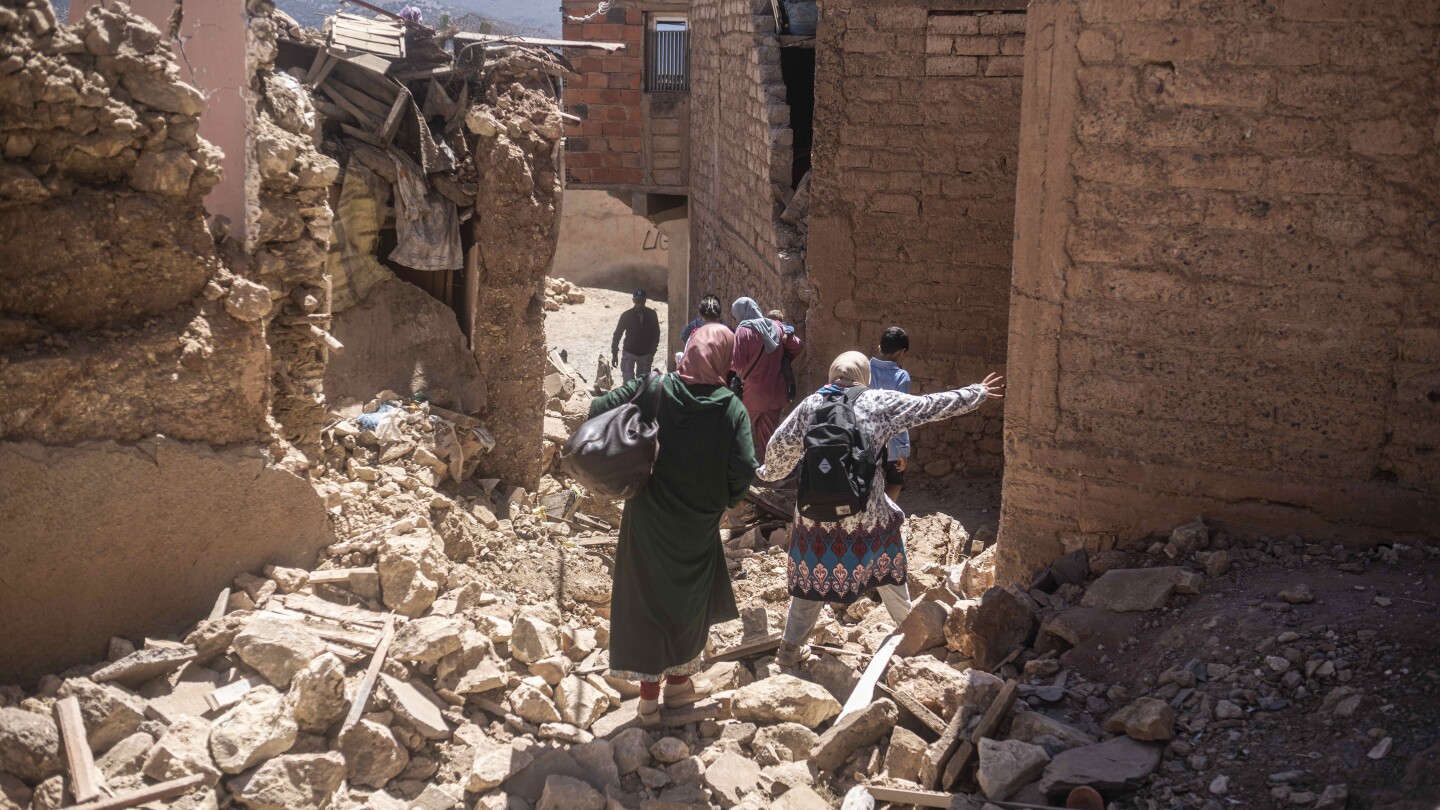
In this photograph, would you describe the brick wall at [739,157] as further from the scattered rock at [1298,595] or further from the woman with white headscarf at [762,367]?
the scattered rock at [1298,595]

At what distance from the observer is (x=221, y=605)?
177 inches

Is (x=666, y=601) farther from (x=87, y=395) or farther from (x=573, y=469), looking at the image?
(x=87, y=395)

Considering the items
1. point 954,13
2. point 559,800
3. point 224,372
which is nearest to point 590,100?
point 954,13

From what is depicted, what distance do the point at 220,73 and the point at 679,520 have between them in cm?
251

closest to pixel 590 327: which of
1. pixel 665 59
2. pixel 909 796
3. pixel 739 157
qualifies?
pixel 665 59

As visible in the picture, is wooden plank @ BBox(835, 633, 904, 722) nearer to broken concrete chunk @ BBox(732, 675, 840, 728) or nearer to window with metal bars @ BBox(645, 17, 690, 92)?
broken concrete chunk @ BBox(732, 675, 840, 728)

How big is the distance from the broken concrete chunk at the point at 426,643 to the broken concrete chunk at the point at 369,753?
370 millimetres

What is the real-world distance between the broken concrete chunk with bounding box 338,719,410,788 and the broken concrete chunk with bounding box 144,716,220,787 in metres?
0.40

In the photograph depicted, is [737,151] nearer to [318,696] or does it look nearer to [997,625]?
[997,625]

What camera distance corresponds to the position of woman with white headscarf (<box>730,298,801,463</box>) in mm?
7066

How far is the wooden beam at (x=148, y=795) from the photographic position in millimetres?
3529

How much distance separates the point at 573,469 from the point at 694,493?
434 mm

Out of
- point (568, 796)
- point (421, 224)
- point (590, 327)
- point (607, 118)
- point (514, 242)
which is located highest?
point (607, 118)

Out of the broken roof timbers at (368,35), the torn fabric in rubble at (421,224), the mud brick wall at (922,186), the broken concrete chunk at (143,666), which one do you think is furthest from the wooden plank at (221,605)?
the mud brick wall at (922,186)
